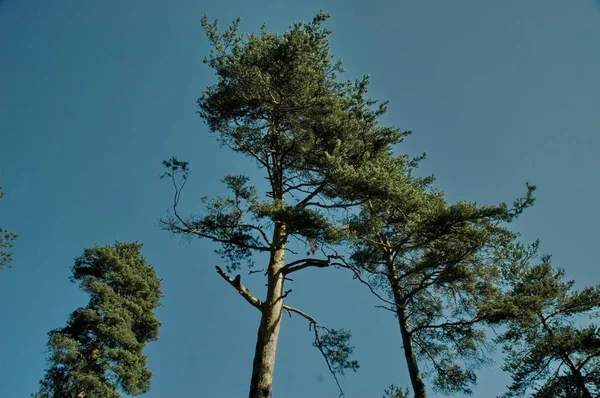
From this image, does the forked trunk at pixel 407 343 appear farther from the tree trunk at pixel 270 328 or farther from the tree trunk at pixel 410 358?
the tree trunk at pixel 270 328

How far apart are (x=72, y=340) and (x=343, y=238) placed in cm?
1220

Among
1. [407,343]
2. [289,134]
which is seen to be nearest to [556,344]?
[407,343]

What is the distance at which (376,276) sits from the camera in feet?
46.0

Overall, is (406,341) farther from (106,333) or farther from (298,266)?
(106,333)

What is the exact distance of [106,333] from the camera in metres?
14.2

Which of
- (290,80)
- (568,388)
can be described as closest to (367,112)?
(290,80)

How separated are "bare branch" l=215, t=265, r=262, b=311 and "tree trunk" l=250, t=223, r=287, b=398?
0.19 meters

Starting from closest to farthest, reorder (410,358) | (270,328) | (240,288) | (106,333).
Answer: (270,328) → (240,288) → (410,358) → (106,333)

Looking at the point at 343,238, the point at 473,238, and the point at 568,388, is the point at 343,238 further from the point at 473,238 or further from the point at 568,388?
the point at 568,388

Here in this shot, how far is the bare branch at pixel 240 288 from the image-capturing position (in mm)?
8172

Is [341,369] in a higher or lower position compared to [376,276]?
lower

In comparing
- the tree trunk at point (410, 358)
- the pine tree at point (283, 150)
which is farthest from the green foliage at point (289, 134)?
the tree trunk at point (410, 358)

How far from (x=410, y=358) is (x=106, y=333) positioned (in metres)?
11.8

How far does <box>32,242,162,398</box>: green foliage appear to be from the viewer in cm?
1336
